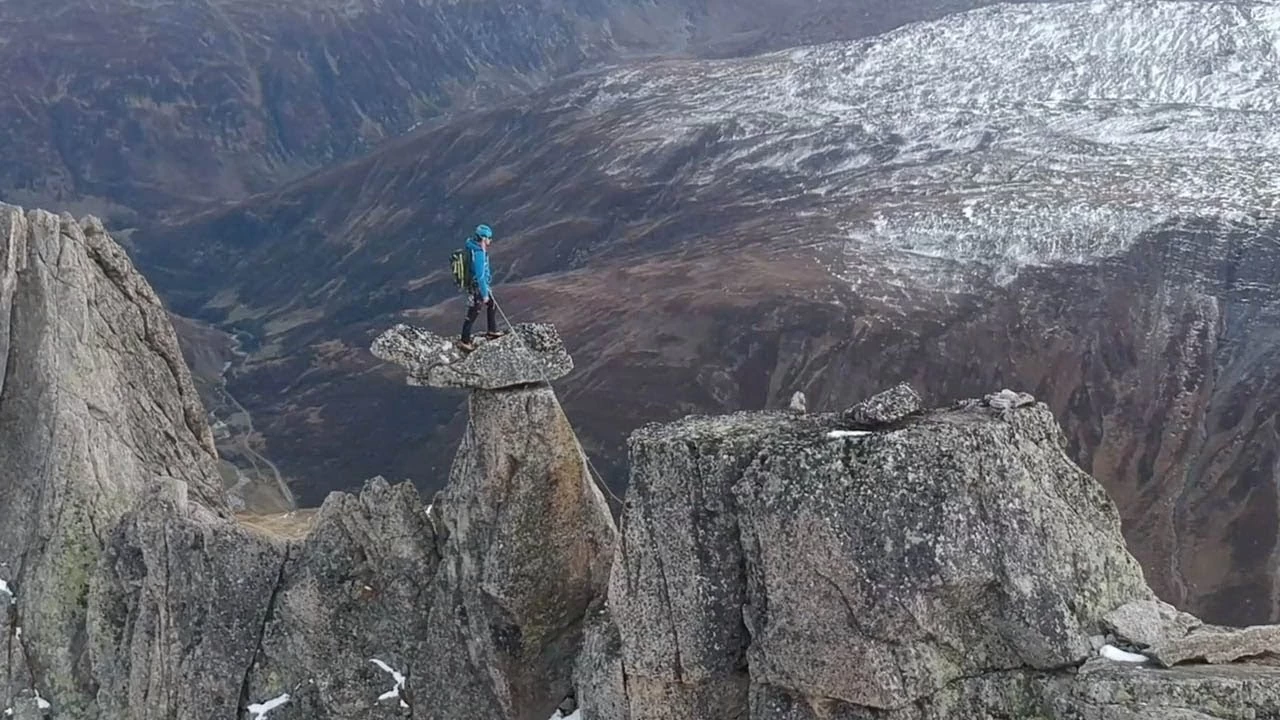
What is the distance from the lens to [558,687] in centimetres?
3045

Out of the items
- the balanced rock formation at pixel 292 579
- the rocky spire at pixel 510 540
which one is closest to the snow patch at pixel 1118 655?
the rocky spire at pixel 510 540

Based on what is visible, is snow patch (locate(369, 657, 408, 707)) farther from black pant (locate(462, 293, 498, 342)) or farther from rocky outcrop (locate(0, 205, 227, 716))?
black pant (locate(462, 293, 498, 342))

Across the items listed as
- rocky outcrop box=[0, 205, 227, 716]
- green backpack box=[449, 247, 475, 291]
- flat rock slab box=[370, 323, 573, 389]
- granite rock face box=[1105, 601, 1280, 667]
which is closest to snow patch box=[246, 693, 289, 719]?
rocky outcrop box=[0, 205, 227, 716]

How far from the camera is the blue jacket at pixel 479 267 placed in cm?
3167

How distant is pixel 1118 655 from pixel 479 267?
1929cm

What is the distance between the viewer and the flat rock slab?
102 feet

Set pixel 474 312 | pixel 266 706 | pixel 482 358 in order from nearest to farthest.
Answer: pixel 482 358 < pixel 266 706 < pixel 474 312

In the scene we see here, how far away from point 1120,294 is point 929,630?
17250cm

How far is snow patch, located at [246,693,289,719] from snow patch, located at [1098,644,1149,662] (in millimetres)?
21840

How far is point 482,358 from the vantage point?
31.1 meters

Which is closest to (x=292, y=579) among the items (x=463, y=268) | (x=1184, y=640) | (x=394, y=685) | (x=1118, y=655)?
(x=394, y=685)

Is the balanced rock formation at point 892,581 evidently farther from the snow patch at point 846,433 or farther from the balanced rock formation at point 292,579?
the balanced rock formation at point 292,579

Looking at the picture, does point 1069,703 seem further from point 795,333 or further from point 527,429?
point 795,333

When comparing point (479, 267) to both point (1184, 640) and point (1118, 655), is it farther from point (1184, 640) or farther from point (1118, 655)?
point (1184, 640)
